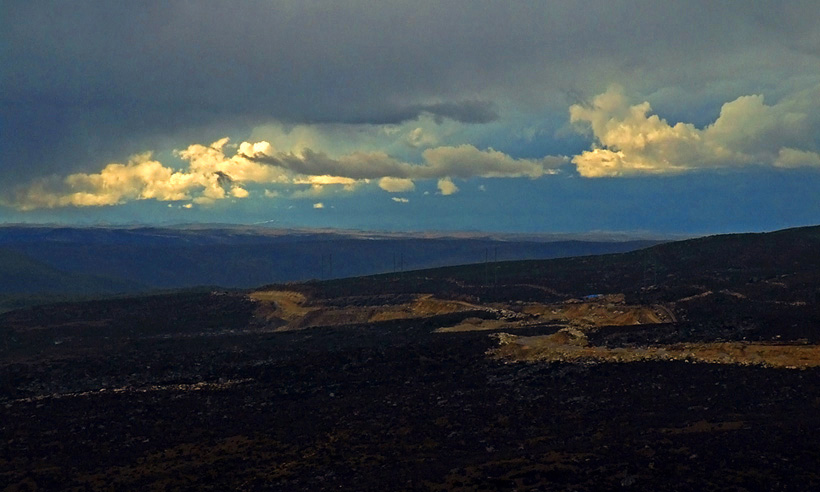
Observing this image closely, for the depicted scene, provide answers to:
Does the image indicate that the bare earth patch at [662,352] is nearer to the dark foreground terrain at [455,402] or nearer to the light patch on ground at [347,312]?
the dark foreground terrain at [455,402]

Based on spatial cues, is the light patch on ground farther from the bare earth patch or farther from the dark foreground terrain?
the bare earth patch

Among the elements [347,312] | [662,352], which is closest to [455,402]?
[662,352]

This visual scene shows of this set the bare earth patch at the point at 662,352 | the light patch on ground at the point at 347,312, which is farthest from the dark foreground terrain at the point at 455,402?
the light patch on ground at the point at 347,312

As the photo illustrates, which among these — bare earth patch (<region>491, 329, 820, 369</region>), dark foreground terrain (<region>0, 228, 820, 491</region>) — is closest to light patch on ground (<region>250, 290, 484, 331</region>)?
dark foreground terrain (<region>0, 228, 820, 491</region>)

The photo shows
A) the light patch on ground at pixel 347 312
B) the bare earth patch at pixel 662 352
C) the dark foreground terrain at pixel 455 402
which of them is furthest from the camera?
the light patch on ground at pixel 347 312

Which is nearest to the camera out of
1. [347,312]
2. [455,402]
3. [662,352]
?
[455,402]

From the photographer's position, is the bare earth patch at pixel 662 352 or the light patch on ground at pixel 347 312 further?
the light patch on ground at pixel 347 312

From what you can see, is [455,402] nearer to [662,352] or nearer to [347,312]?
[662,352]

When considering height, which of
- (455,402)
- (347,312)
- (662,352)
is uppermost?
(662,352)
